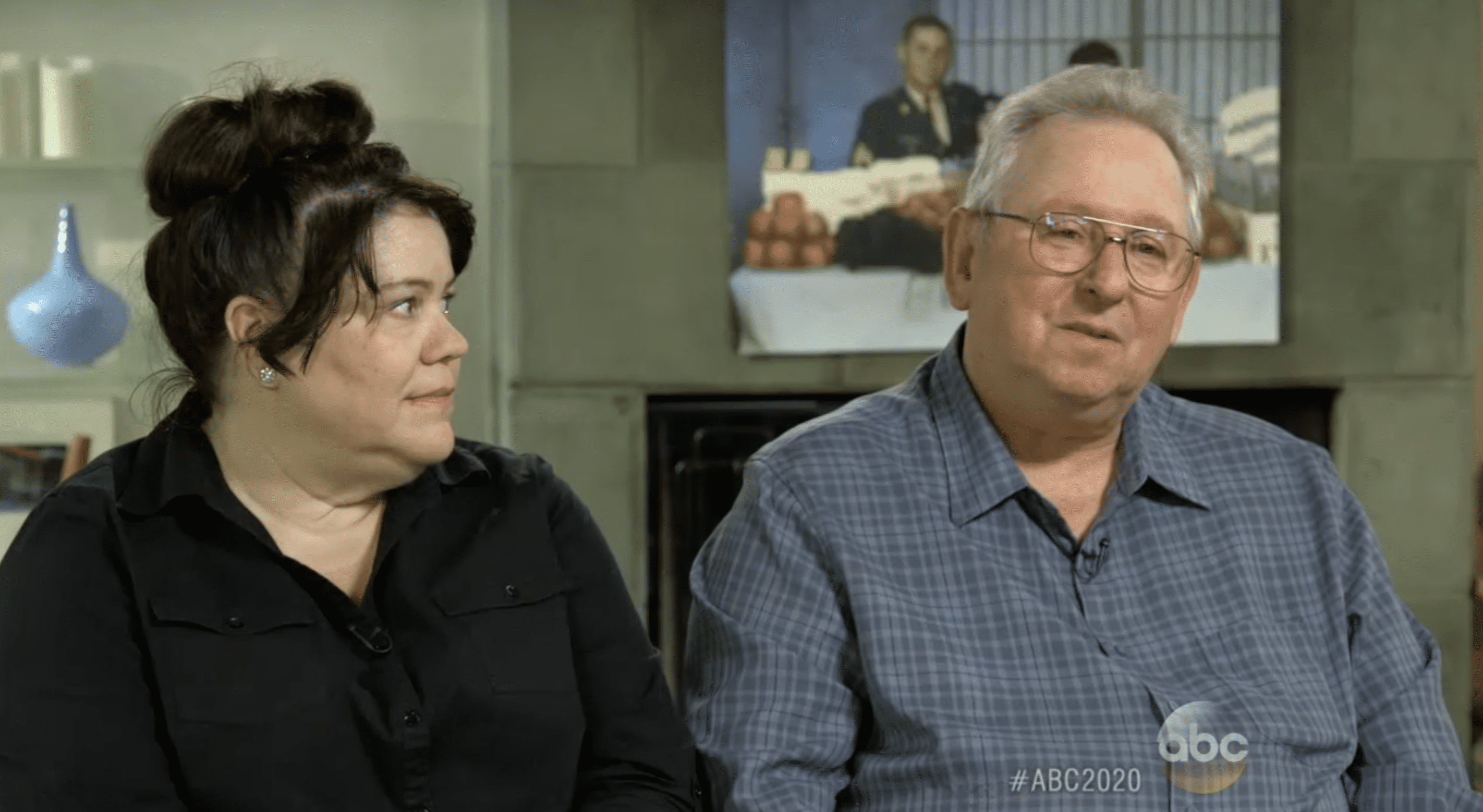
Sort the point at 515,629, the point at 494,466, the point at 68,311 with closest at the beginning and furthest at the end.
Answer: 1. the point at 515,629
2. the point at 494,466
3. the point at 68,311

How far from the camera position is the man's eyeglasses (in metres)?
1.59

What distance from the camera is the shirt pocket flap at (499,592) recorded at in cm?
146

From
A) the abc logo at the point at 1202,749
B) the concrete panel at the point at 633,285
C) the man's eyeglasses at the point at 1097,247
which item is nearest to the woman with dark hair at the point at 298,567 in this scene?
the abc logo at the point at 1202,749

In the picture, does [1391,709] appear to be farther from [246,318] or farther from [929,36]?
[929,36]

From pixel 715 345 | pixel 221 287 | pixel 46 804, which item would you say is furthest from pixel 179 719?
pixel 715 345

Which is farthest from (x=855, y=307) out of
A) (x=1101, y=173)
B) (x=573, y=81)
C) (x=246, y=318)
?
(x=246, y=318)

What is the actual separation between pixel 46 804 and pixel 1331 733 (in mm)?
1128

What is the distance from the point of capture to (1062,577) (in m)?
1.58

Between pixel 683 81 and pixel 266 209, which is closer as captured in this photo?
pixel 266 209

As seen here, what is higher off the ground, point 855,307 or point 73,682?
point 855,307

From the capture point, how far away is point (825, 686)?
1518 mm

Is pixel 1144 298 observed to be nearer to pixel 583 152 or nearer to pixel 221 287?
pixel 221 287

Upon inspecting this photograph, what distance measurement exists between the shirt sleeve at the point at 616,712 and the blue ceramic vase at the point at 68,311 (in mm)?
2136

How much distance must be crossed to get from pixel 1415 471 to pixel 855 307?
4.09 ft
